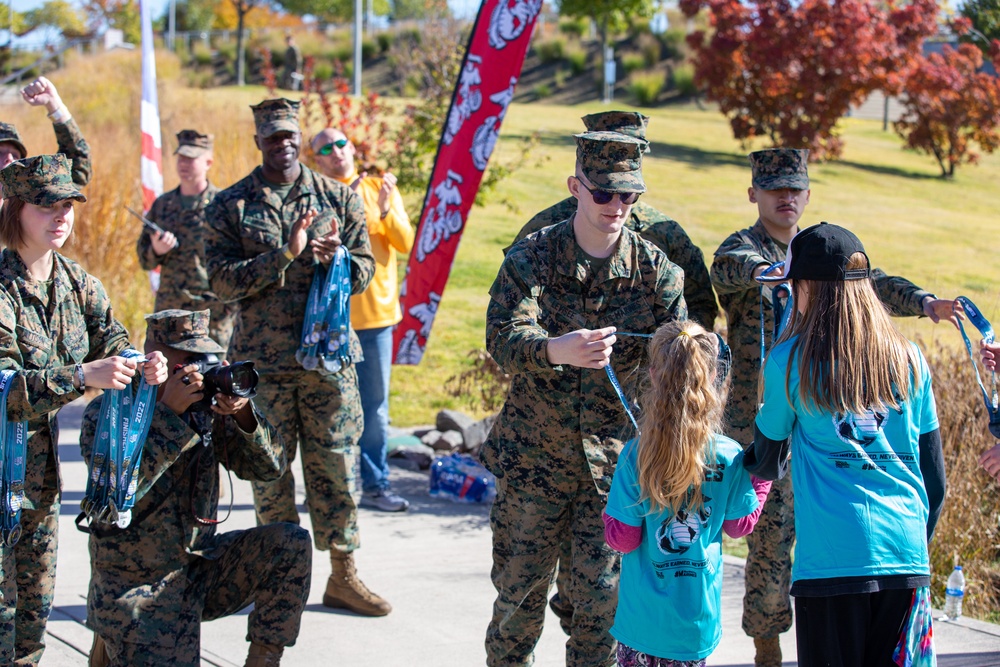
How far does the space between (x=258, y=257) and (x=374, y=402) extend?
5.82 feet

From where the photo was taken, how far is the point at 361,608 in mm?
5109

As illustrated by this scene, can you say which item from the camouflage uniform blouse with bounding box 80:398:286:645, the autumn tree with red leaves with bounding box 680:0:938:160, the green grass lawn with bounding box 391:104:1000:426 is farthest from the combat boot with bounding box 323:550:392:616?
the autumn tree with red leaves with bounding box 680:0:938:160

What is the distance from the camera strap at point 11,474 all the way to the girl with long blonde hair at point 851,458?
8.32 ft

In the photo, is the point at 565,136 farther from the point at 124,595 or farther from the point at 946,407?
the point at 124,595

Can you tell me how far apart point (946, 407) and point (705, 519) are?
3.44 m

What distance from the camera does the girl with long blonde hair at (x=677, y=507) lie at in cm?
335

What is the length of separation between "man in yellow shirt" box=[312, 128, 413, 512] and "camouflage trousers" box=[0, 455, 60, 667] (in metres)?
2.51

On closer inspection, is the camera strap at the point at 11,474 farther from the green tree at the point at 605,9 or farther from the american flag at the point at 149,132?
the green tree at the point at 605,9

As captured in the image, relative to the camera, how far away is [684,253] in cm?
458

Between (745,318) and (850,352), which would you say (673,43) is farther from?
(850,352)

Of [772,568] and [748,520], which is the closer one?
[748,520]

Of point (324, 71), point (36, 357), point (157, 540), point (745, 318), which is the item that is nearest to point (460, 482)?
point (745, 318)

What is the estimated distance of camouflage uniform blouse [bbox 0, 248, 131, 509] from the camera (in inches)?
148

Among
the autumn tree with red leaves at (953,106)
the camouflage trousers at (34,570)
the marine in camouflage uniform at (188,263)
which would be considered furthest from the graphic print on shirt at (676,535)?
the autumn tree with red leaves at (953,106)
